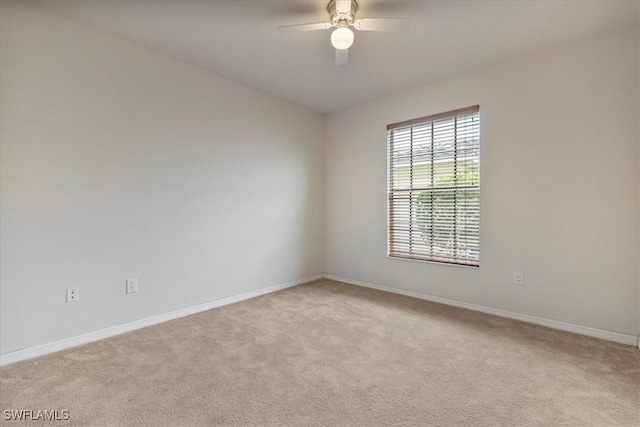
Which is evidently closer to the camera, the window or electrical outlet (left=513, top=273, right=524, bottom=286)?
electrical outlet (left=513, top=273, right=524, bottom=286)

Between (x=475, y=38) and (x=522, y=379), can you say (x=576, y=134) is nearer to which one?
(x=475, y=38)

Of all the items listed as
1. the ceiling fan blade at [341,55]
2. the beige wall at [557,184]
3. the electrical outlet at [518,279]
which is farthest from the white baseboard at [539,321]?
the ceiling fan blade at [341,55]

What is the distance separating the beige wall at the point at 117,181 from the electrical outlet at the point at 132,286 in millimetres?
49

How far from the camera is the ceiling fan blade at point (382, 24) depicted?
1.97m

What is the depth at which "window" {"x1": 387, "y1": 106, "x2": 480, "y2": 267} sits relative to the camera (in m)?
3.21

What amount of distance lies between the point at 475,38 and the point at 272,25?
170cm

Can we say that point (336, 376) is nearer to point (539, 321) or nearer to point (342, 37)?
point (539, 321)

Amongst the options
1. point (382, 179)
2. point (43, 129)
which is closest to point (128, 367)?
point (43, 129)

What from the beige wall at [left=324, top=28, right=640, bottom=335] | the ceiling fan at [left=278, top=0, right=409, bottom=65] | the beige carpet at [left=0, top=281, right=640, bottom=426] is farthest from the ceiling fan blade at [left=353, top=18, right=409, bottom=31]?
the beige carpet at [left=0, top=281, right=640, bottom=426]

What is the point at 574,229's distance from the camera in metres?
2.59

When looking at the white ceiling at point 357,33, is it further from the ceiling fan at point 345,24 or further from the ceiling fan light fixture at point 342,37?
the ceiling fan light fixture at point 342,37

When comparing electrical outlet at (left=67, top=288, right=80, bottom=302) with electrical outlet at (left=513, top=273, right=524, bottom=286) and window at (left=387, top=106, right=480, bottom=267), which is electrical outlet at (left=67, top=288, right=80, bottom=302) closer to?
window at (left=387, top=106, right=480, bottom=267)

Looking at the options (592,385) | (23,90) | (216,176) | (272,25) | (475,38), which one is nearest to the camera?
(592,385)

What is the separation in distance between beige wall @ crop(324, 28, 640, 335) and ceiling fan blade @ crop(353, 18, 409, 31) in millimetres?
1554
